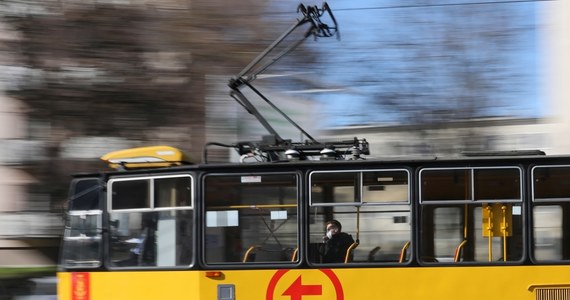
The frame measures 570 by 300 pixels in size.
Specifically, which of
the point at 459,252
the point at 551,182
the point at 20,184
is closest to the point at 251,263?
the point at 459,252

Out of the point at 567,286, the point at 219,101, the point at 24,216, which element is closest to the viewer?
the point at 567,286

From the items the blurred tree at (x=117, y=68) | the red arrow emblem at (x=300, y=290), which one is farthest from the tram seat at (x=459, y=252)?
the blurred tree at (x=117, y=68)

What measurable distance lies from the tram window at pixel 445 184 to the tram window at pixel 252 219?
130 cm

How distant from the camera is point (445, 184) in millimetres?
7742

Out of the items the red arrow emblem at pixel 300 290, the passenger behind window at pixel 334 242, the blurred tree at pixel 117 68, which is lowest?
the red arrow emblem at pixel 300 290

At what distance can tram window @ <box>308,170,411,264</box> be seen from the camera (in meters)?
7.73

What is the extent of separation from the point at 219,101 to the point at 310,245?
689 cm

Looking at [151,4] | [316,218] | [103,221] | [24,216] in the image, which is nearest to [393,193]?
[316,218]

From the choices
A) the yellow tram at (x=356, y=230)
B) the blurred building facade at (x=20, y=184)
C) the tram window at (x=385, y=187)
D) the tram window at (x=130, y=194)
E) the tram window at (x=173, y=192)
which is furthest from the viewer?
the blurred building facade at (x=20, y=184)

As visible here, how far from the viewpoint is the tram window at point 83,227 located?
8.22 metres

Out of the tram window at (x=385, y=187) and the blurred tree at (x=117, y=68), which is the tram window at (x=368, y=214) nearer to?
the tram window at (x=385, y=187)

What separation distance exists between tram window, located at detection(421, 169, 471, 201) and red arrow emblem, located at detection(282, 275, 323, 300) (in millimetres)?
1388

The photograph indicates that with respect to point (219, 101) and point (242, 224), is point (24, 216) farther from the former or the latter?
point (242, 224)

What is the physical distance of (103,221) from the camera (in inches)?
324
